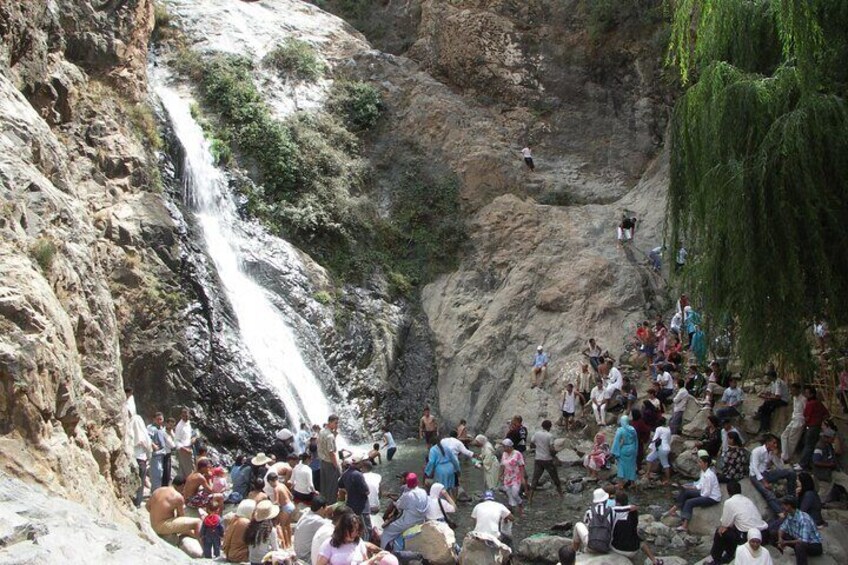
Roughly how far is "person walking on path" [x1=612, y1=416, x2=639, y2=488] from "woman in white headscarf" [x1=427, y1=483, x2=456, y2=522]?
4.45 metres

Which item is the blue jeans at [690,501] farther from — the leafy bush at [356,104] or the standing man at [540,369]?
the leafy bush at [356,104]

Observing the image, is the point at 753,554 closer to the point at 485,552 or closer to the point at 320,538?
the point at 485,552

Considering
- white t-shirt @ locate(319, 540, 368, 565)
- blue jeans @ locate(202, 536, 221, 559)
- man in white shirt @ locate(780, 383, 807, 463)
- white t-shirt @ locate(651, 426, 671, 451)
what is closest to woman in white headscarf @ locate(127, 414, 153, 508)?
blue jeans @ locate(202, 536, 221, 559)

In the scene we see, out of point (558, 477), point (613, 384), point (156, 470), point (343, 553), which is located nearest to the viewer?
point (343, 553)

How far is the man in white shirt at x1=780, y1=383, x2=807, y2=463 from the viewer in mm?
14180

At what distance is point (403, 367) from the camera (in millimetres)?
22641

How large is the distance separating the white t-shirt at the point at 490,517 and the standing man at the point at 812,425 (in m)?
5.75

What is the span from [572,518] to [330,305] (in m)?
10.4

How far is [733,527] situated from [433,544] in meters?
3.85

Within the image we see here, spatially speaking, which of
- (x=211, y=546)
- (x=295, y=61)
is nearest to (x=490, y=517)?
(x=211, y=546)

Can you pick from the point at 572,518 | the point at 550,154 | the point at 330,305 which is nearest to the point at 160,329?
the point at 330,305

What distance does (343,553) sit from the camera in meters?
8.04

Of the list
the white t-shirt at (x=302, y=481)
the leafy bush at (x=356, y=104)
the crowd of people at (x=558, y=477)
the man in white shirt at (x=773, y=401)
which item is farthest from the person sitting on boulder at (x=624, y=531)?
the leafy bush at (x=356, y=104)

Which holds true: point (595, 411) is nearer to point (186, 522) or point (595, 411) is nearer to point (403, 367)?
point (403, 367)
